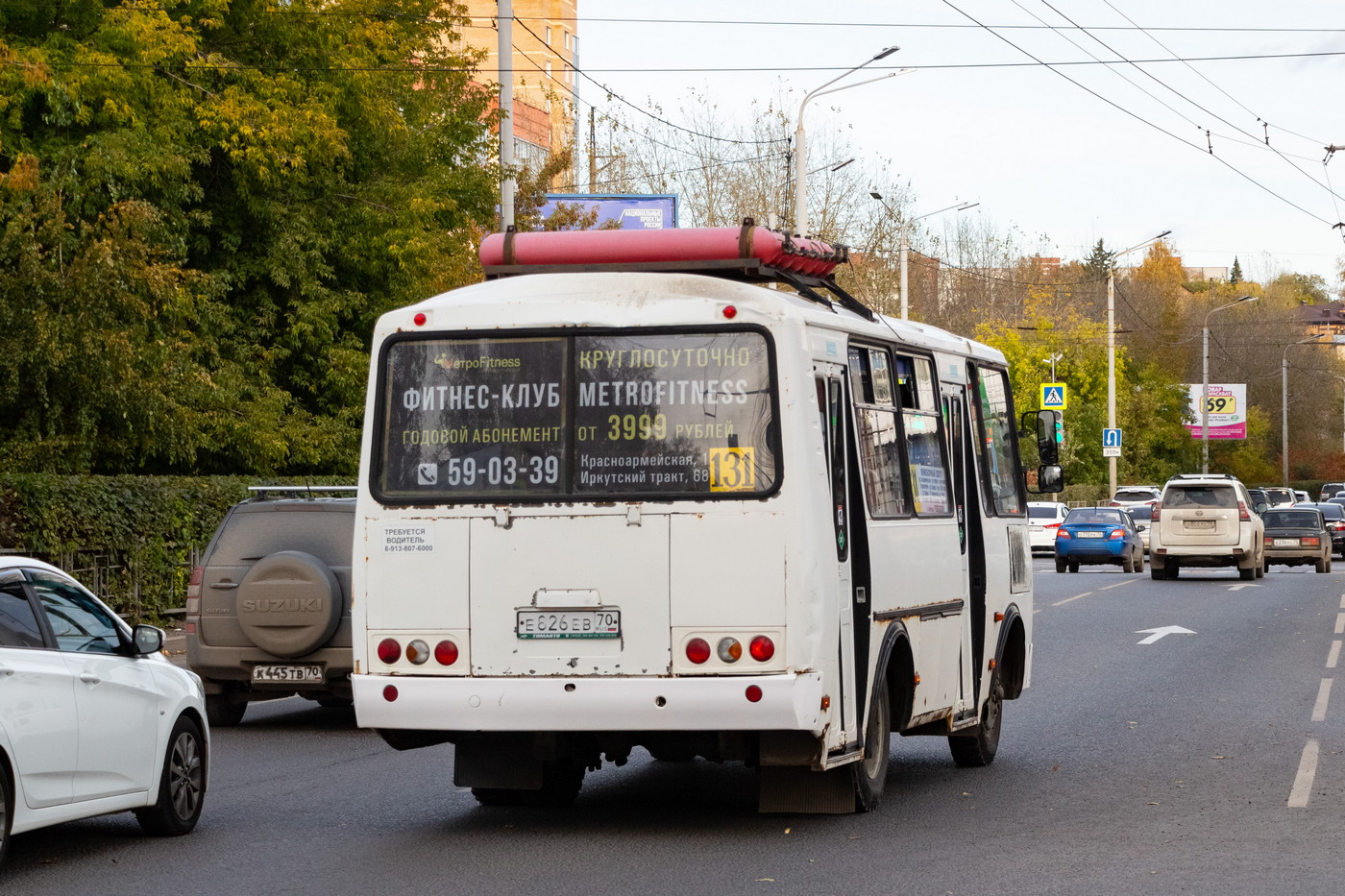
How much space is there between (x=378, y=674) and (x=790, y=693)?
201 centimetres

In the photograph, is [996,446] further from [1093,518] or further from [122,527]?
[1093,518]

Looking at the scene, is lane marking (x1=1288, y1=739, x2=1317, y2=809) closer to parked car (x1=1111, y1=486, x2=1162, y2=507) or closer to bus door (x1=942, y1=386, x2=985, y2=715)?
bus door (x1=942, y1=386, x2=985, y2=715)

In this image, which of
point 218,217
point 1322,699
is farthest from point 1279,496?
point 1322,699

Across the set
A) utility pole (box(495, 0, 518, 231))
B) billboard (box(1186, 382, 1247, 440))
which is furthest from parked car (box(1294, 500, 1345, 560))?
billboard (box(1186, 382, 1247, 440))

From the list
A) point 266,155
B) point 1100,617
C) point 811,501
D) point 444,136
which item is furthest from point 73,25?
point 811,501

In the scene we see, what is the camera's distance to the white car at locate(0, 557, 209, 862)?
8.39m

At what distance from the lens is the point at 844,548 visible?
31.3ft

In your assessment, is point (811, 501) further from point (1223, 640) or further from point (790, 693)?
point (1223, 640)

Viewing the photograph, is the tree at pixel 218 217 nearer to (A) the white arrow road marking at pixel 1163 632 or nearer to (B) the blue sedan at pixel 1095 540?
(A) the white arrow road marking at pixel 1163 632

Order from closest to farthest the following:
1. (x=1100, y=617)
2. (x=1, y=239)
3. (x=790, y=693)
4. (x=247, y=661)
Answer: (x=790, y=693), (x=247, y=661), (x=1, y=239), (x=1100, y=617)

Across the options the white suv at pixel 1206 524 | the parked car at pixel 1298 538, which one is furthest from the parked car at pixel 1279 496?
the white suv at pixel 1206 524

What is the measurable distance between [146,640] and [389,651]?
1178mm

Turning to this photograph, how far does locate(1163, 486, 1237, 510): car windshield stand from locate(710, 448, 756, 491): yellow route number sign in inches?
1204

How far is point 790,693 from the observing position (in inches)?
352
